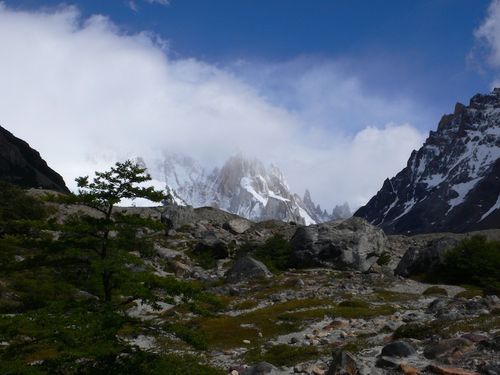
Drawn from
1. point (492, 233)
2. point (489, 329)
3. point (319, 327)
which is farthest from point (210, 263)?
point (492, 233)

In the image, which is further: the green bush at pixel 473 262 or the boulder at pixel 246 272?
the boulder at pixel 246 272

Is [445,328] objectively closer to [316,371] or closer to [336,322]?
[316,371]

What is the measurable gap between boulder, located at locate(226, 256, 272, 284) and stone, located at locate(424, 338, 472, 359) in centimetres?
3813

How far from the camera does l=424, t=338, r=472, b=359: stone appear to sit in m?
15.3

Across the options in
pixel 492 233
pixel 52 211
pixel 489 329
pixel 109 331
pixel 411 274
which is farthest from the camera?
pixel 492 233

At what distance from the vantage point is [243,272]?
181ft

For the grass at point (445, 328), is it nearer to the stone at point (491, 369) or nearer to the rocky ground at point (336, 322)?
the rocky ground at point (336, 322)

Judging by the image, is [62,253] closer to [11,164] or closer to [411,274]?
[411,274]

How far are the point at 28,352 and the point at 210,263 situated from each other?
5954cm

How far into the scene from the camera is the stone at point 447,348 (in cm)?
1533

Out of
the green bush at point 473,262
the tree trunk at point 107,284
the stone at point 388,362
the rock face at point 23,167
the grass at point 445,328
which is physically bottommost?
the stone at point 388,362

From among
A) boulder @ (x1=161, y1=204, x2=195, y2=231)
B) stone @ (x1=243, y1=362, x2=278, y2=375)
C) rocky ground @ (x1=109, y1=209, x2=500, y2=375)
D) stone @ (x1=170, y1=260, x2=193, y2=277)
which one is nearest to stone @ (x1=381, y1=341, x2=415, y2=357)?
rocky ground @ (x1=109, y1=209, x2=500, y2=375)

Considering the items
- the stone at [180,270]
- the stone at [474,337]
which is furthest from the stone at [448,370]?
the stone at [180,270]

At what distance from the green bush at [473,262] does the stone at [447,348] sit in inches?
1478
